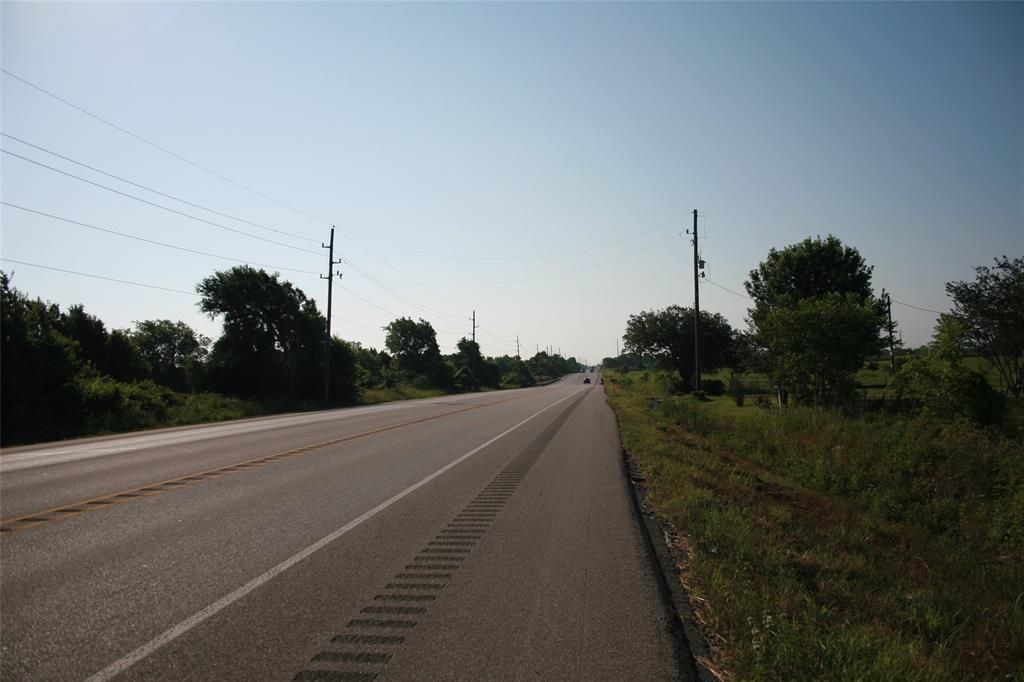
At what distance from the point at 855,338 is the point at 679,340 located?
1504 inches

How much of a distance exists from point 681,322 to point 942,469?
50.9 meters

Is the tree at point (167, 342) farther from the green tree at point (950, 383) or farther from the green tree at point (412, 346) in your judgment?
the green tree at point (950, 383)

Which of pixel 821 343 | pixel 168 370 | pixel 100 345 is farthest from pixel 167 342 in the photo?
pixel 821 343

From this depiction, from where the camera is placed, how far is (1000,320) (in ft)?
94.1

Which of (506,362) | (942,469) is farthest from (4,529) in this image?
(506,362)

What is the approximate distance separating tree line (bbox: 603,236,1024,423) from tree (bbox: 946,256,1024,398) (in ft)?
0.13

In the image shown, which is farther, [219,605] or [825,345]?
[825,345]

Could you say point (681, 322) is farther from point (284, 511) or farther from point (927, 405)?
point (284, 511)

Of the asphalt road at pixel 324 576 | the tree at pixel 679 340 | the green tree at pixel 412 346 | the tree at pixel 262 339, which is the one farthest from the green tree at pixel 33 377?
the green tree at pixel 412 346

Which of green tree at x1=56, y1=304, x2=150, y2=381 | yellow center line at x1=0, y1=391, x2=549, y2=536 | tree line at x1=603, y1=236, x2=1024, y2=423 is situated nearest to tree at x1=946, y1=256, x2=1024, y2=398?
tree line at x1=603, y1=236, x2=1024, y2=423

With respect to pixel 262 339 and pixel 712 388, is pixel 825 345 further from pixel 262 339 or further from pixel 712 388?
pixel 262 339

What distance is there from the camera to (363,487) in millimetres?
9445

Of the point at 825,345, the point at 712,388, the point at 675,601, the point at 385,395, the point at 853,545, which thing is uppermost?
the point at 825,345

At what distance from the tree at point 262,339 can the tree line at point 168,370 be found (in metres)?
0.06
